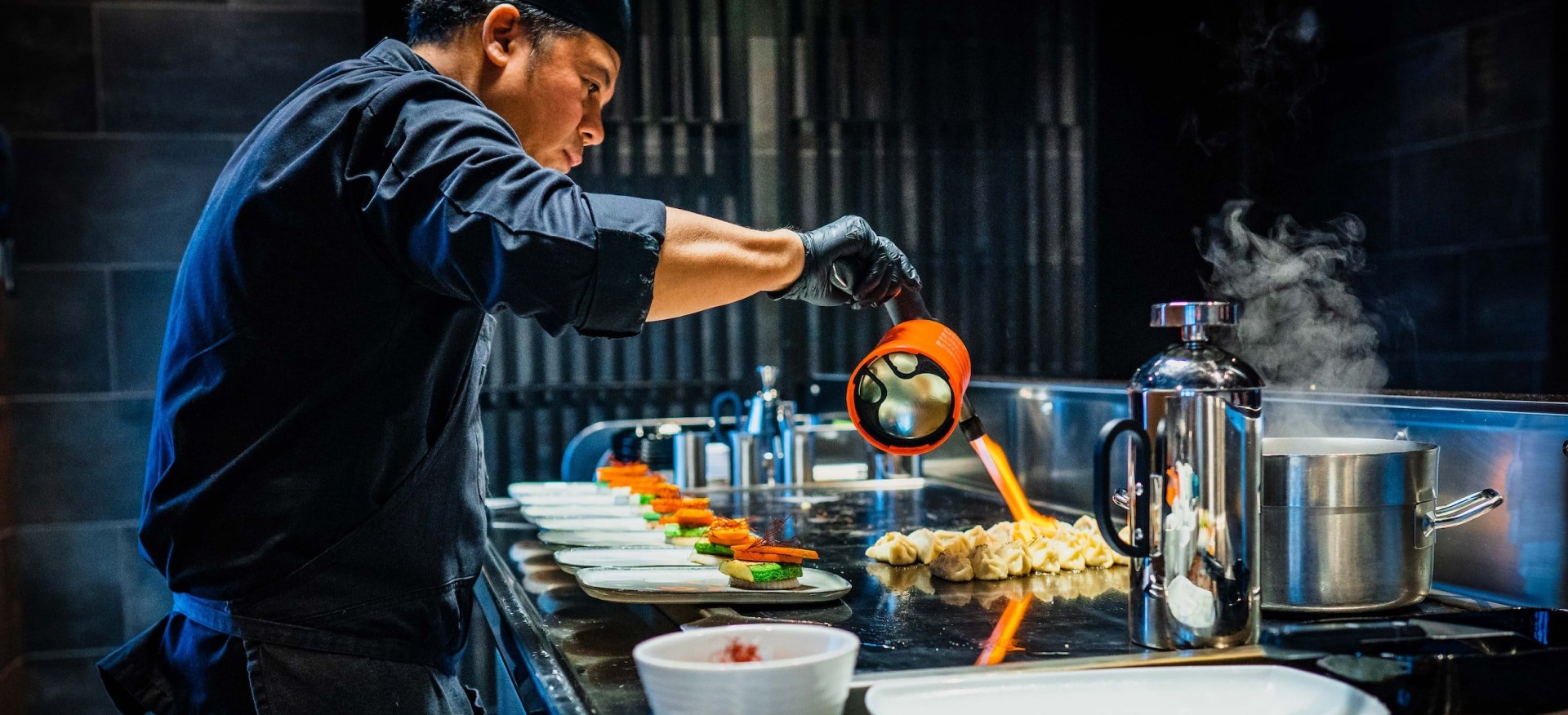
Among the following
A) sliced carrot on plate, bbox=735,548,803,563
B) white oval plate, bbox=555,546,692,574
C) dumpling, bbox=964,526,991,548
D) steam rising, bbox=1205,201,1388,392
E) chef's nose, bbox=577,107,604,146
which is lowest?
white oval plate, bbox=555,546,692,574

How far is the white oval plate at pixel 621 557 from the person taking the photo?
1.36 m

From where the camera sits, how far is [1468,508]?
3.83 ft

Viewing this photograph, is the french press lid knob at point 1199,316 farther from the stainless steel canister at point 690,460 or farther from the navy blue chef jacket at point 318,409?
the stainless steel canister at point 690,460

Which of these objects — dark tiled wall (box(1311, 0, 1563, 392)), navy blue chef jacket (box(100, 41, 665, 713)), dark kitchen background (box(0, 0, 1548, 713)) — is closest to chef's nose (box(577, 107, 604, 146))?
navy blue chef jacket (box(100, 41, 665, 713))

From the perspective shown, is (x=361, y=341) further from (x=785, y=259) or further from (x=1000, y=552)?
(x=1000, y=552)

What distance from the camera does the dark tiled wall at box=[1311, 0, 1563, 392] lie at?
292 cm

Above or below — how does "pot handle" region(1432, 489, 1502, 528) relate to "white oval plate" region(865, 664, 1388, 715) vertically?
above

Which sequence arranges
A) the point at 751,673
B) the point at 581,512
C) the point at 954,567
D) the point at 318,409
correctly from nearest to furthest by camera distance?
the point at 751,673
the point at 318,409
the point at 954,567
the point at 581,512

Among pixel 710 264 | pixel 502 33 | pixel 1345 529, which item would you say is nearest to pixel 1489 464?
pixel 1345 529

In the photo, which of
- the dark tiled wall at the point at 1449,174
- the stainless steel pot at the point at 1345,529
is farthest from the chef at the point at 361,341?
the dark tiled wall at the point at 1449,174

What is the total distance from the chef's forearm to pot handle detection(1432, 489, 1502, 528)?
26.8 inches

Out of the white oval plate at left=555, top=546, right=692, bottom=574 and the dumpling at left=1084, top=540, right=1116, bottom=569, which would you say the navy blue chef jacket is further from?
the dumpling at left=1084, top=540, right=1116, bottom=569

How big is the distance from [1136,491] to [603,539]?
2.80 feet

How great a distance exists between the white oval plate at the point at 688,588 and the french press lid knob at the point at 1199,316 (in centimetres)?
46
